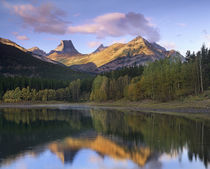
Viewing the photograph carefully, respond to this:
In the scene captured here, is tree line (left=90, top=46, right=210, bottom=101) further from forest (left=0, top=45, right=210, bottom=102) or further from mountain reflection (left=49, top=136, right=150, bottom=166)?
mountain reflection (left=49, top=136, right=150, bottom=166)

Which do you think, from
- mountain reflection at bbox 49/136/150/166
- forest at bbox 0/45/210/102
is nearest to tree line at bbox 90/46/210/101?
forest at bbox 0/45/210/102

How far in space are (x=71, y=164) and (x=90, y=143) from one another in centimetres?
843

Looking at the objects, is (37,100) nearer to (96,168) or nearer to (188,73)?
(188,73)

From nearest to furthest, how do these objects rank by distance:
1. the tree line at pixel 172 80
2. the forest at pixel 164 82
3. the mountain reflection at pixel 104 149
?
the mountain reflection at pixel 104 149
the tree line at pixel 172 80
the forest at pixel 164 82

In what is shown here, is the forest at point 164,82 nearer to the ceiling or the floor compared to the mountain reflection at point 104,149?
nearer to the ceiling

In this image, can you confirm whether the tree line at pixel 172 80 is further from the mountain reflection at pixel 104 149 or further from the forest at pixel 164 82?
the mountain reflection at pixel 104 149

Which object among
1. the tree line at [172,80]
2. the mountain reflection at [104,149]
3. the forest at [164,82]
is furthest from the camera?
the forest at [164,82]

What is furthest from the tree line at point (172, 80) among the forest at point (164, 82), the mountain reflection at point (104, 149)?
the mountain reflection at point (104, 149)

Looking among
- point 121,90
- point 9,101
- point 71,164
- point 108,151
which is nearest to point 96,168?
point 71,164

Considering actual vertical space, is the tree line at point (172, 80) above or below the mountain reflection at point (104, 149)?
above

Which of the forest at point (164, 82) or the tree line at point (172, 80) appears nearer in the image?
the tree line at point (172, 80)

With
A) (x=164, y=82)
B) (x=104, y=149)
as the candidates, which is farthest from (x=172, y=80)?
(x=104, y=149)

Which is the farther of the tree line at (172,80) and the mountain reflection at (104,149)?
the tree line at (172,80)

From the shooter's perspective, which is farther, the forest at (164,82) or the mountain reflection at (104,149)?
the forest at (164,82)
